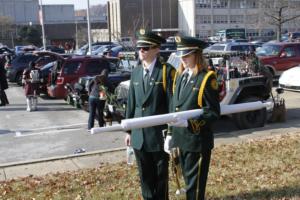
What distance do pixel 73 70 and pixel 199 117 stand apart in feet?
42.8

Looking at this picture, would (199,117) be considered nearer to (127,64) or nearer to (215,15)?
(127,64)

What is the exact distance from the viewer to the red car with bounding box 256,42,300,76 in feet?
68.2

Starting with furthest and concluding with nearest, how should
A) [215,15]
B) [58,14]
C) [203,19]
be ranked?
[58,14]
[203,19]
[215,15]

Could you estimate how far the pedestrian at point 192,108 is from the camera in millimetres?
4270

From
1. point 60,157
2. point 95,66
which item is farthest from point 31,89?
point 60,157

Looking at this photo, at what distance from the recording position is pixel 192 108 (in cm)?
431

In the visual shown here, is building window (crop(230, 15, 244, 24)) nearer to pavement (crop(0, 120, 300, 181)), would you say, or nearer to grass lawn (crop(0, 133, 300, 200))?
pavement (crop(0, 120, 300, 181))

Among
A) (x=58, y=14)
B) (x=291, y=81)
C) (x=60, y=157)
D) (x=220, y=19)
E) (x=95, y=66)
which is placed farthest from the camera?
(x=58, y=14)

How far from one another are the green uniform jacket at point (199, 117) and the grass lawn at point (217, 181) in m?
1.73

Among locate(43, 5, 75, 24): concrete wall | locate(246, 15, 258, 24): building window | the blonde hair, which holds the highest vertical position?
locate(43, 5, 75, 24): concrete wall

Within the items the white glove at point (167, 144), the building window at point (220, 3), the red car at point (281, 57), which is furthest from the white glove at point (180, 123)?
the building window at point (220, 3)

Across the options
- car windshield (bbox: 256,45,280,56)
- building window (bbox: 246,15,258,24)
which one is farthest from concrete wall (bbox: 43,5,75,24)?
car windshield (bbox: 256,45,280,56)

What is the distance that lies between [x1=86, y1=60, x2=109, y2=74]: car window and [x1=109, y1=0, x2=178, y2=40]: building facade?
8341 centimetres

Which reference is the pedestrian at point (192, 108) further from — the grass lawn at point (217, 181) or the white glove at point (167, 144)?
the grass lawn at point (217, 181)
